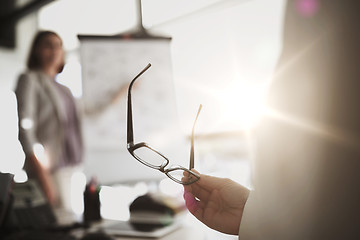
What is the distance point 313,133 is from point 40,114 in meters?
1.66

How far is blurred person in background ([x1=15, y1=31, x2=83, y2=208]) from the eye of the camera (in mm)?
1562

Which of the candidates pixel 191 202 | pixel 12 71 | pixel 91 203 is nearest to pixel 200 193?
pixel 191 202

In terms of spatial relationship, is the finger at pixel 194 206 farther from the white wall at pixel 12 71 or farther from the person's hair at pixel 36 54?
the white wall at pixel 12 71

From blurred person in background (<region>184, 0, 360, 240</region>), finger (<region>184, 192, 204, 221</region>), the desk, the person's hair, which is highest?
the person's hair

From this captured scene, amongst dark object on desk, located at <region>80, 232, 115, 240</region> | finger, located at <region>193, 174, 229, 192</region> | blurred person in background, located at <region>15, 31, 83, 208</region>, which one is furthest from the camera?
blurred person in background, located at <region>15, 31, 83, 208</region>

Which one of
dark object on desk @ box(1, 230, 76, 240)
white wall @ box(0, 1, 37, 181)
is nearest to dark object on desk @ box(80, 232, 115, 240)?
dark object on desk @ box(1, 230, 76, 240)

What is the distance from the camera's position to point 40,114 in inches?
68.1

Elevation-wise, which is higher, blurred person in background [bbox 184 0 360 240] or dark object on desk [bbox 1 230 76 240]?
blurred person in background [bbox 184 0 360 240]

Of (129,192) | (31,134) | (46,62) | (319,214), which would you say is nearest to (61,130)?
(31,134)

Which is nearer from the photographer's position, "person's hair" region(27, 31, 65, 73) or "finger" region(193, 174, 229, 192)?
"finger" region(193, 174, 229, 192)

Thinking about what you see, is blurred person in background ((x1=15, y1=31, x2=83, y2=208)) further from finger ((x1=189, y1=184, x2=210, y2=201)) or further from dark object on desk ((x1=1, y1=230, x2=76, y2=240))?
finger ((x1=189, y1=184, x2=210, y2=201))

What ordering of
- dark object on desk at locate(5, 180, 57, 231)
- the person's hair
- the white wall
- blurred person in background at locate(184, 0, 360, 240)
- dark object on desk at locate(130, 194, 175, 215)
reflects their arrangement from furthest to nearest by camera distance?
1. the white wall
2. the person's hair
3. dark object on desk at locate(130, 194, 175, 215)
4. dark object on desk at locate(5, 180, 57, 231)
5. blurred person in background at locate(184, 0, 360, 240)

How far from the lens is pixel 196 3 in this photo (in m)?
1.91

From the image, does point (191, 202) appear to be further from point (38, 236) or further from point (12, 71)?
point (12, 71)
